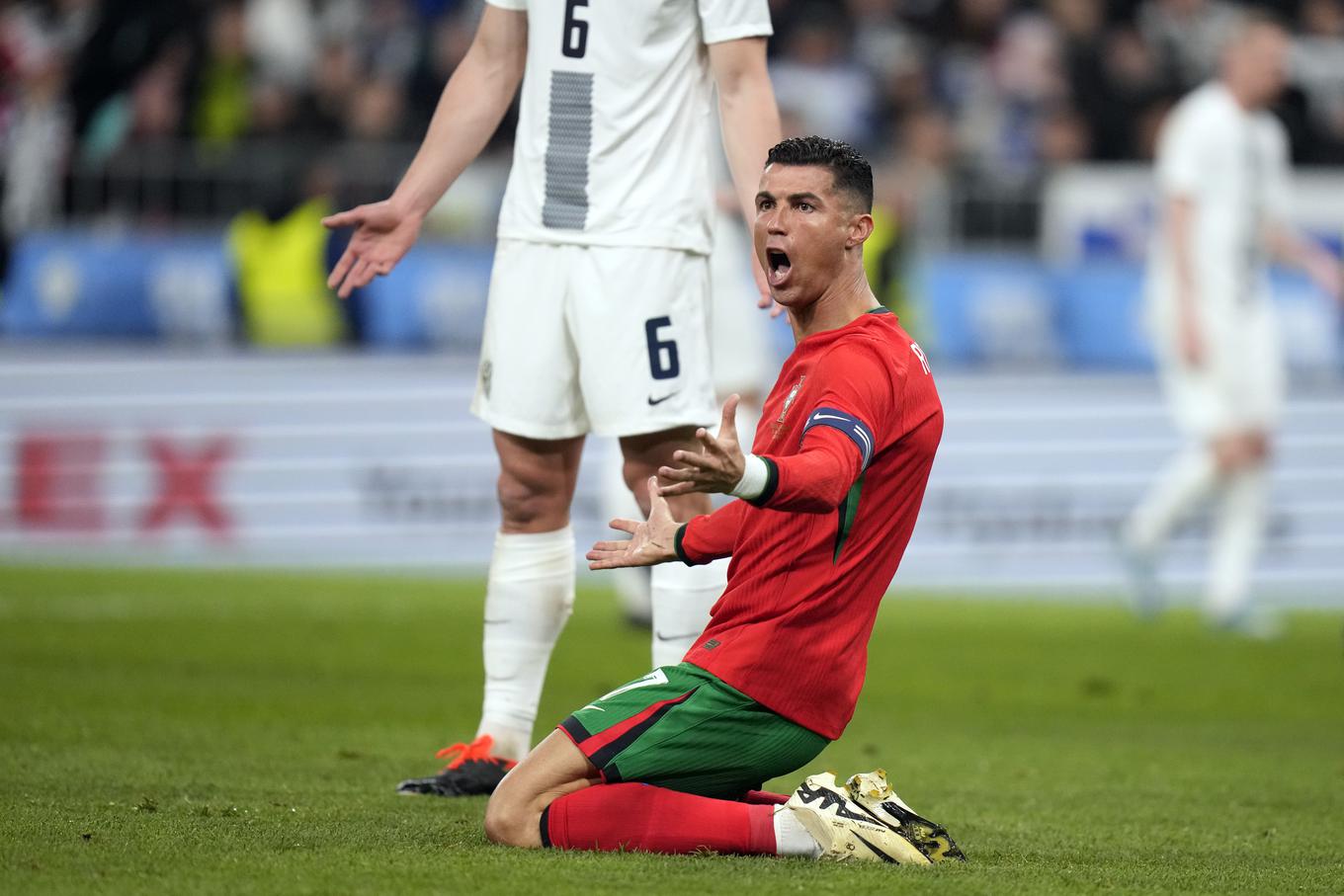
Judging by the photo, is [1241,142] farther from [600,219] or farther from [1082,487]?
[600,219]

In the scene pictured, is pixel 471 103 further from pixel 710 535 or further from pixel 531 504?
pixel 710 535

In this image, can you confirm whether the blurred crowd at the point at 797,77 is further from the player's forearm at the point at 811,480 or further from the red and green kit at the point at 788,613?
the player's forearm at the point at 811,480

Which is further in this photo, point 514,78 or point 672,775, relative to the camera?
point 514,78

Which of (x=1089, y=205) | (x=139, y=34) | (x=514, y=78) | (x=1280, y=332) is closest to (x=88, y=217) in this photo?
(x=139, y=34)

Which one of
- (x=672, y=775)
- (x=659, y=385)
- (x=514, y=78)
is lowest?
(x=672, y=775)

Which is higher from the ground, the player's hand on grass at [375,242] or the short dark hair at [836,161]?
the short dark hair at [836,161]

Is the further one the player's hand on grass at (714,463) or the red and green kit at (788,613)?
the red and green kit at (788,613)

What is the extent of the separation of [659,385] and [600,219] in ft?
1.45

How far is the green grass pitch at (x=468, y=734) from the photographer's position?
3938mm

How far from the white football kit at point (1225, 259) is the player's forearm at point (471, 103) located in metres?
5.44

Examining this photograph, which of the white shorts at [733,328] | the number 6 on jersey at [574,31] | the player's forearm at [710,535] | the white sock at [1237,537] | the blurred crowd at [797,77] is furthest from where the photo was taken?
the blurred crowd at [797,77]

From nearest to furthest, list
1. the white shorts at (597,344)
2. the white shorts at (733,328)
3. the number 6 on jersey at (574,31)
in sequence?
the white shorts at (597,344), the number 6 on jersey at (574,31), the white shorts at (733,328)

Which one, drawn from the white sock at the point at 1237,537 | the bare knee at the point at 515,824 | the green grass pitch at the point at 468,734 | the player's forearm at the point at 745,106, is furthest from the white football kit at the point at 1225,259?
the bare knee at the point at 515,824

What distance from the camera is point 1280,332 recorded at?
40.9 ft
